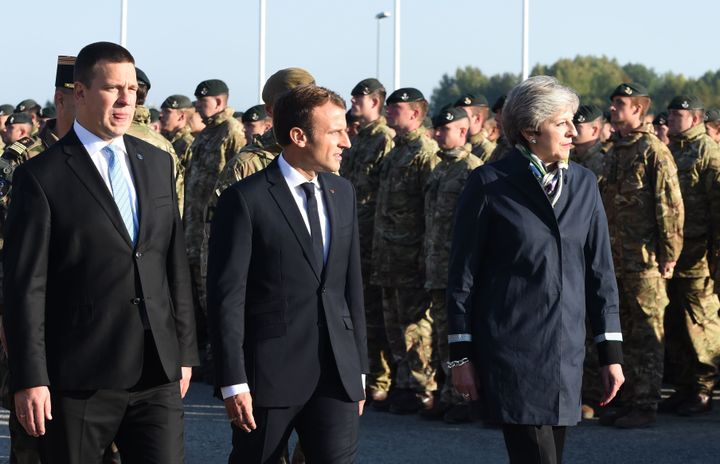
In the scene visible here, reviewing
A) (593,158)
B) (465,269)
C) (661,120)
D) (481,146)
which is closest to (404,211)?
(481,146)

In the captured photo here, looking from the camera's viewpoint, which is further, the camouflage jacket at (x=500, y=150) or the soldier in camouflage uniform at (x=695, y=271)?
the soldier in camouflage uniform at (x=695, y=271)

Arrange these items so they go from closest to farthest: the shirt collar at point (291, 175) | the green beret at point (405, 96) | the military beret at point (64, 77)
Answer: the shirt collar at point (291, 175) < the military beret at point (64, 77) < the green beret at point (405, 96)

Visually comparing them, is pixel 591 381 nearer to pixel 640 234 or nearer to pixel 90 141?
pixel 640 234

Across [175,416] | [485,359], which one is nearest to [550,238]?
[485,359]

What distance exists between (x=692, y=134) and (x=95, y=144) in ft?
22.9

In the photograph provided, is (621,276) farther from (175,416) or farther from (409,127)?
(175,416)

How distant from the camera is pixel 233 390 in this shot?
4.55 meters

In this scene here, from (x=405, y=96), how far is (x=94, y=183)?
255 inches

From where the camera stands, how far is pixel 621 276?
9664 millimetres

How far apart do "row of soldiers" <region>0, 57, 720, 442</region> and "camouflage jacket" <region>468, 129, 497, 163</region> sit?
2 centimetres

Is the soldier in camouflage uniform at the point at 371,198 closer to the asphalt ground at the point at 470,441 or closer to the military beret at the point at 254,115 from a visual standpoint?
the asphalt ground at the point at 470,441

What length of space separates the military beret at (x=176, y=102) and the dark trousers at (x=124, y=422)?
39.6 feet

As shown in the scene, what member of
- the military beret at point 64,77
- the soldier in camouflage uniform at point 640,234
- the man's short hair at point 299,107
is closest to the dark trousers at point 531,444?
the man's short hair at point 299,107

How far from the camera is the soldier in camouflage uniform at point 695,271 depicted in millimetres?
10117
